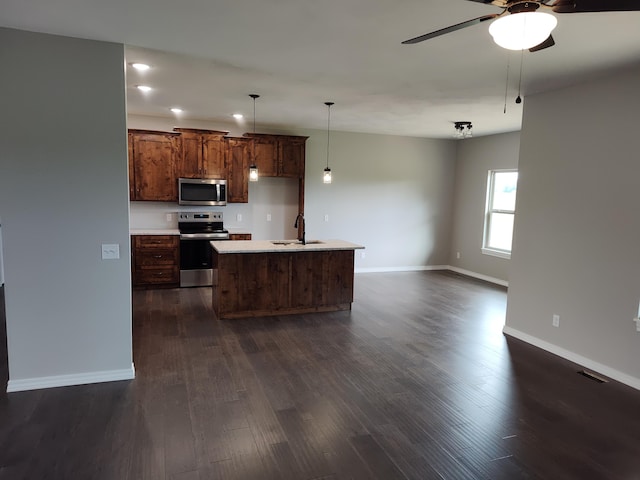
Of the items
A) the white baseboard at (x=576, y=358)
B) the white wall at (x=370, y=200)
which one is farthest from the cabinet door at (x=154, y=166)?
the white baseboard at (x=576, y=358)

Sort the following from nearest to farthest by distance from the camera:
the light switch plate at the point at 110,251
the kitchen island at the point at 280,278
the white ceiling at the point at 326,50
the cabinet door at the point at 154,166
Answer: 1. the white ceiling at the point at 326,50
2. the light switch plate at the point at 110,251
3. the kitchen island at the point at 280,278
4. the cabinet door at the point at 154,166

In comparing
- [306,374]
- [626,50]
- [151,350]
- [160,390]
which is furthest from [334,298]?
[626,50]

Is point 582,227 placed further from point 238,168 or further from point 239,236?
point 238,168

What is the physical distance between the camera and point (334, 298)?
211 inches

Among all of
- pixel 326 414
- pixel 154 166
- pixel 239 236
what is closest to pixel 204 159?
pixel 154 166

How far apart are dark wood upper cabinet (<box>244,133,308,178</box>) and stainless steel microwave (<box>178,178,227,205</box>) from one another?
28.5 inches

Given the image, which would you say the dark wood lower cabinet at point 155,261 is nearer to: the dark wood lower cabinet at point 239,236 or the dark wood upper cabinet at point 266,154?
the dark wood lower cabinet at point 239,236

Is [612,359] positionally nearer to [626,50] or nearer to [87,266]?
[626,50]

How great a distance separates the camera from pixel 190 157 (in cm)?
631

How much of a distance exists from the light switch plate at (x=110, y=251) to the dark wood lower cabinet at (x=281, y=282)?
1.61 meters

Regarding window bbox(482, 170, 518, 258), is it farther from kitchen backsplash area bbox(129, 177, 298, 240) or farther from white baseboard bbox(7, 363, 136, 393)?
white baseboard bbox(7, 363, 136, 393)

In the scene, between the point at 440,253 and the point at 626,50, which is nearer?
the point at 626,50

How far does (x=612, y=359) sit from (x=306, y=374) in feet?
8.82

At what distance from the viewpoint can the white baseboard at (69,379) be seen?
3076 mm
